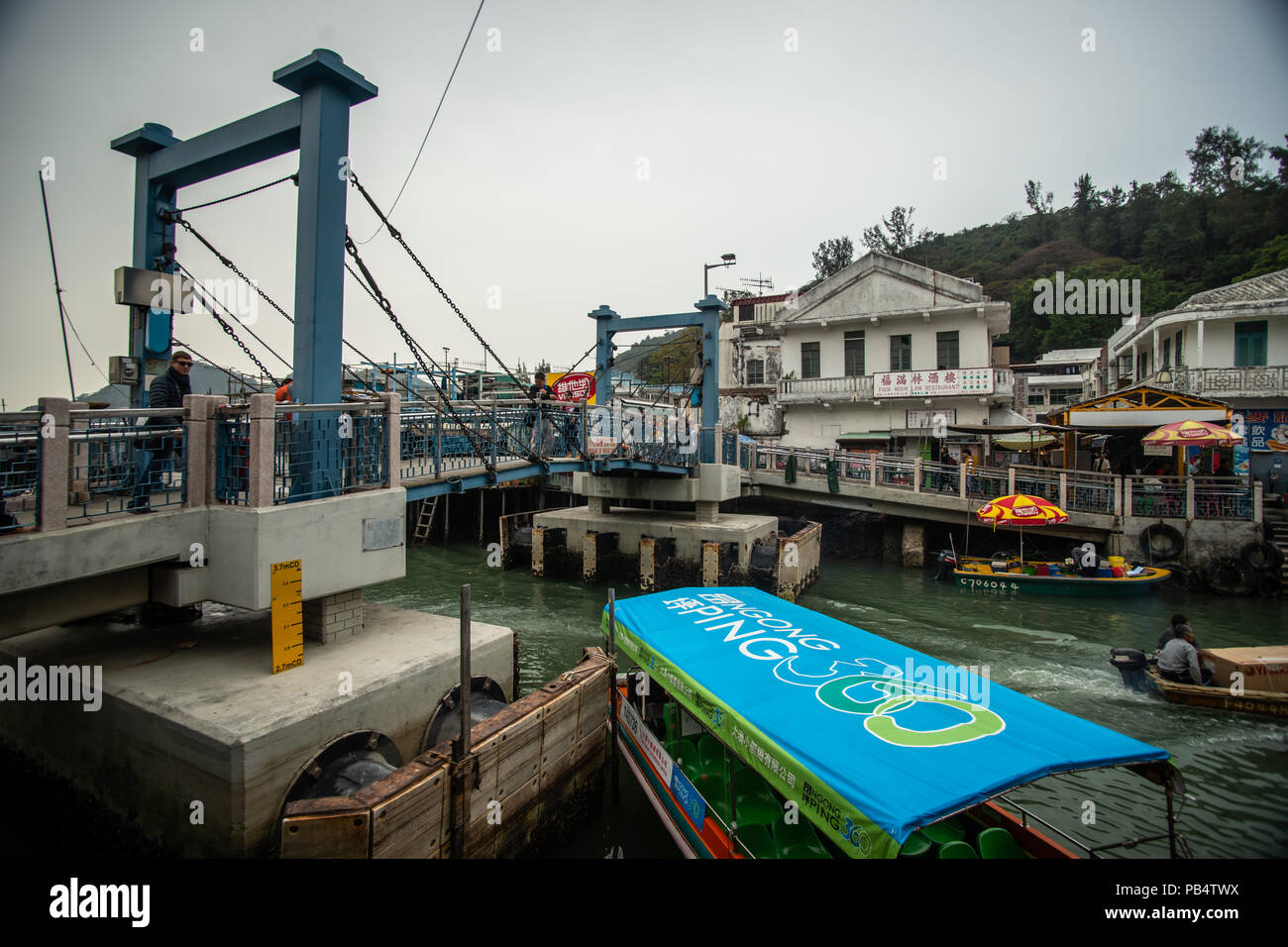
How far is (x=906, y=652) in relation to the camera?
7.04 metres

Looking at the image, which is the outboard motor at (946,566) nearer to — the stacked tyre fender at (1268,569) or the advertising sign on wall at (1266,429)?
the stacked tyre fender at (1268,569)

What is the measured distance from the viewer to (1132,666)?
1111cm

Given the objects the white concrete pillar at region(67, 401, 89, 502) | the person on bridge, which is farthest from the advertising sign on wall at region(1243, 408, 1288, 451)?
the white concrete pillar at region(67, 401, 89, 502)

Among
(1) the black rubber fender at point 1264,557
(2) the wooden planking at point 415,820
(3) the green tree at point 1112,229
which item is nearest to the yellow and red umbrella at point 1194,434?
(1) the black rubber fender at point 1264,557

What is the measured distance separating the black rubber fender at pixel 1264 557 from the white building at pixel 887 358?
34.4 ft

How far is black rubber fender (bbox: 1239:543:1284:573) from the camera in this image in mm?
17438

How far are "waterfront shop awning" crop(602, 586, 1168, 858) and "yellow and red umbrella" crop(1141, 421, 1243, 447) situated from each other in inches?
679

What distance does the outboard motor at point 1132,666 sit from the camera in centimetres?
1109

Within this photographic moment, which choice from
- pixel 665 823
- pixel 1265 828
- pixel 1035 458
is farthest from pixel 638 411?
pixel 1035 458

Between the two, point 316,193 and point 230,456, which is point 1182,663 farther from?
point 316,193

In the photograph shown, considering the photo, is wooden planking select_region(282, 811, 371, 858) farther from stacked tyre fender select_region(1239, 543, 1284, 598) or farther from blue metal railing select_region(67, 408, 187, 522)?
stacked tyre fender select_region(1239, 543, 1284, 598)

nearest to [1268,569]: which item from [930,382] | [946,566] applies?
[946,566]

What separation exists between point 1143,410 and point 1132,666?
13.9 m
